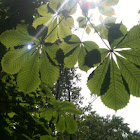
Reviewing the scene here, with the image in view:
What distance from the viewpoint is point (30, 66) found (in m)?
1.03

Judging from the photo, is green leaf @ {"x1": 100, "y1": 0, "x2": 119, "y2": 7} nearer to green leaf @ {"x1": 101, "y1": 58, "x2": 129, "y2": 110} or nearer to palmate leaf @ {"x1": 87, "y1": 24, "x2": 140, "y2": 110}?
palmate leaf @ {"x1": 87, "y1": 24, "x2": 140, "y2": 110}

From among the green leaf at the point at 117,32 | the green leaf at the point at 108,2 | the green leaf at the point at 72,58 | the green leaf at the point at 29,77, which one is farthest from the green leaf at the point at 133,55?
the green leaf at the point at 29,77

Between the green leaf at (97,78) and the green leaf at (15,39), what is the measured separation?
1.88 feet

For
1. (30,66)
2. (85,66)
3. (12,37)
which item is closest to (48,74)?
(30,66)

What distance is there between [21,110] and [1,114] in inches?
10.1

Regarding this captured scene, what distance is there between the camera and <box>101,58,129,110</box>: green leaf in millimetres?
841

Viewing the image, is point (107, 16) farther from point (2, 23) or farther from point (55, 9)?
point (2, 23)

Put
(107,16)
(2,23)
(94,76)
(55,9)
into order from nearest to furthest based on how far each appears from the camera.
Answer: (94,76), (107,16), (55,9), (2,23)

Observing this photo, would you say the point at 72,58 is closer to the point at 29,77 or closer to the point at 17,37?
the point at 29,77

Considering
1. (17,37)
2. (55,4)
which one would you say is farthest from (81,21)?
(17,37)

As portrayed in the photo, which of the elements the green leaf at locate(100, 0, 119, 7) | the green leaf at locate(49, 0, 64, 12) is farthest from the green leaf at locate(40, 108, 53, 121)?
the green leaf at locate(100, 0, 119, 7)

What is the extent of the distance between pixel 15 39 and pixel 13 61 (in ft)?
0.61

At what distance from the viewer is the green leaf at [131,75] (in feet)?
2.64

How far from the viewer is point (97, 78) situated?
3.01ft
